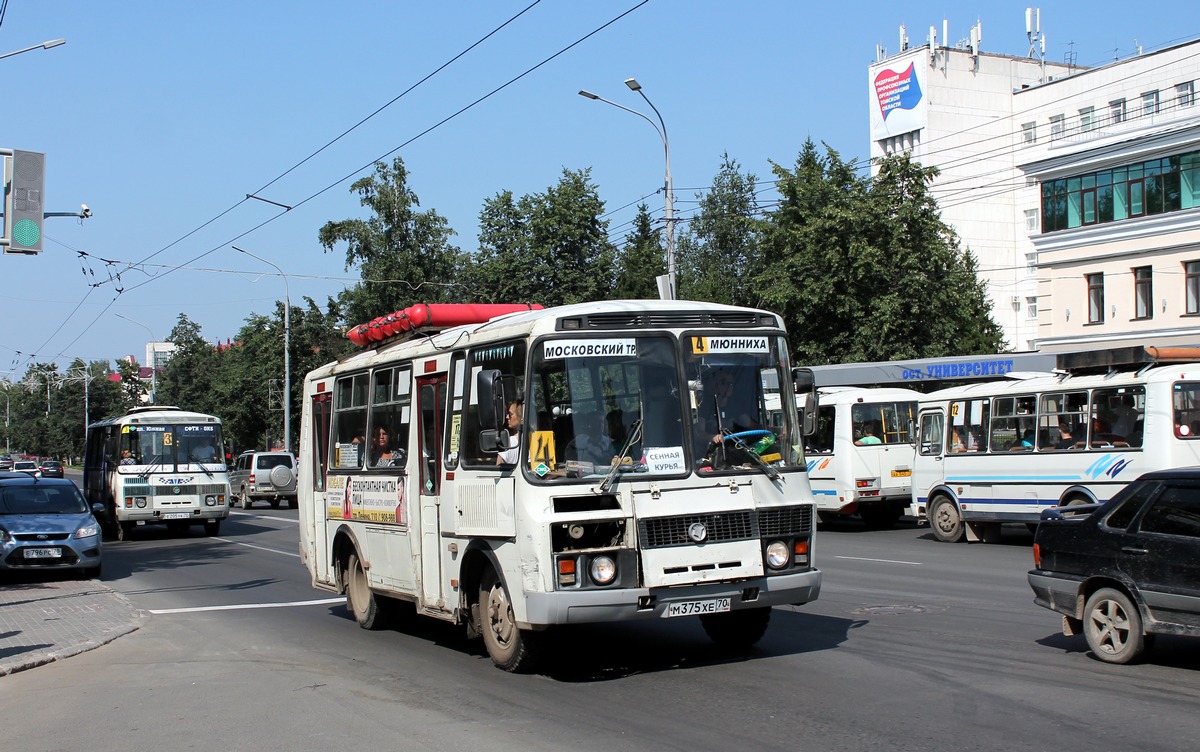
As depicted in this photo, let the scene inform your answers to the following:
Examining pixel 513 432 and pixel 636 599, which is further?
pixel 513 432

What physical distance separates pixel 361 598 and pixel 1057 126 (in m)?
79.3

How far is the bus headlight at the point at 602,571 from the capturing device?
8352mm

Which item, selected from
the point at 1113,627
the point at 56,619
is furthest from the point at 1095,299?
the point at 56,619

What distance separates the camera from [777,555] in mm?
8875

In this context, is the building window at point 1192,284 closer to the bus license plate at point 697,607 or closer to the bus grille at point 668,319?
the bus grille at point 668,319

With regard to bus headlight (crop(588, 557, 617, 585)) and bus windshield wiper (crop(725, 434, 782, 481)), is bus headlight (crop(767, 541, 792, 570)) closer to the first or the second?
bus windshield wiper (crop(725, 434, 782, 481))

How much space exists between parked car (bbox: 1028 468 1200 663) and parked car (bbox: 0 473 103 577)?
14595 mm

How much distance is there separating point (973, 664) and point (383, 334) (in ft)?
22.3

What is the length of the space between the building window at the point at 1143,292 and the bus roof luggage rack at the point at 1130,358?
23.7 m

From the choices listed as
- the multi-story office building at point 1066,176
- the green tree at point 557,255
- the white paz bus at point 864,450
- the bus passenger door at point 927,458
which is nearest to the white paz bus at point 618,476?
the bus passenger door at point 927,458

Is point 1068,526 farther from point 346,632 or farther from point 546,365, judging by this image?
point 346,632

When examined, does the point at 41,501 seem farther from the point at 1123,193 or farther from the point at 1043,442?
the point at 1123,193

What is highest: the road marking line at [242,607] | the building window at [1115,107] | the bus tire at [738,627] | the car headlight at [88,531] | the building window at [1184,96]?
the building window at [1115,107]

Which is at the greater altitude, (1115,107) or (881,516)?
(1115,107)
